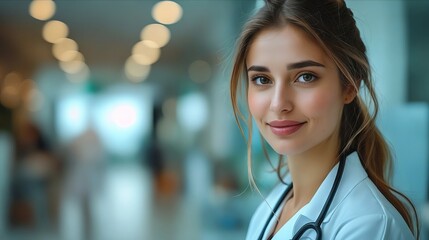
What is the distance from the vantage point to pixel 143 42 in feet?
14.3

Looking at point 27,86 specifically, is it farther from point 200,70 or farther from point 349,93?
point 349,93

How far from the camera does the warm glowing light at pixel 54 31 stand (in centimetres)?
426

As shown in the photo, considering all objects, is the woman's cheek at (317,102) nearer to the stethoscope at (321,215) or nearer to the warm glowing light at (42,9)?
the stethoscope at (321,215)

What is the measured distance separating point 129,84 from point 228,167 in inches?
40.4

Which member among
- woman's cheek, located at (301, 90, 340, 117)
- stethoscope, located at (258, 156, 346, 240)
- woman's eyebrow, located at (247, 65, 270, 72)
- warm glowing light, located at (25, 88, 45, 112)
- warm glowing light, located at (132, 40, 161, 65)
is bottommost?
warm glowing light, located at (25, 88, 45, 112)

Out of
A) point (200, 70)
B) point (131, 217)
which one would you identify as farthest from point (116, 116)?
point (131, 217)

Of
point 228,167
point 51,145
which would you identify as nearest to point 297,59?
point 228,167

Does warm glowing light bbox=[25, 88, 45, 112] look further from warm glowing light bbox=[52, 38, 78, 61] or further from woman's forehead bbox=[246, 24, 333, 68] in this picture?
woman's forehead bbox=[246, 24, 333, 68]

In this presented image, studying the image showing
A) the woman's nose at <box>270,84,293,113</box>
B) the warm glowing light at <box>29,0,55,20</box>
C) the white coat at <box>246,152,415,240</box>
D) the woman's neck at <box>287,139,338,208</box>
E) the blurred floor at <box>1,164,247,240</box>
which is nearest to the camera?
the white coat at <box>246,152,415,240</box>

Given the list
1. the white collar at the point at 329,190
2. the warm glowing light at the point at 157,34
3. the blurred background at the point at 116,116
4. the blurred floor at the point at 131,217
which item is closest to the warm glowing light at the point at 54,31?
the blurred background at the point at 116,116

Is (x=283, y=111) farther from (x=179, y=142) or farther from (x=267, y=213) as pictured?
(x=179, y=142)

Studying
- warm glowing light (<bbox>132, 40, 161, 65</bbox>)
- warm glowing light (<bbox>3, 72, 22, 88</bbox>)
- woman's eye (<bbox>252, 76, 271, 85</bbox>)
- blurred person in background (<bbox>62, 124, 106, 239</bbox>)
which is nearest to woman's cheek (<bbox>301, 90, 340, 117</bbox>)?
woman's eye (<bbox>252, 76, 271, 85</bbox>)

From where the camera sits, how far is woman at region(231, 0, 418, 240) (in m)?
1.14

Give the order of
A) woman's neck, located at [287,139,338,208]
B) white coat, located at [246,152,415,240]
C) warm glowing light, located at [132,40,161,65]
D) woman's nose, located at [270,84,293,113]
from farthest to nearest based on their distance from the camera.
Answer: warm glowing light, located at [132,40,161,65] < woman's neck, located at [287,139,338,208] < woman's nose, located at [270,84,293,113] < white coat, located at [246,152,415,240]
